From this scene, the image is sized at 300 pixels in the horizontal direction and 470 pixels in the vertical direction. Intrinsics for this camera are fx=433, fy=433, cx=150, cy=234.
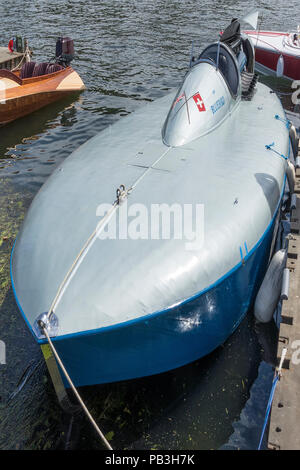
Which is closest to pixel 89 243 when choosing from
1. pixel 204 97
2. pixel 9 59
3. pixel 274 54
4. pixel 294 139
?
pixel 204 97

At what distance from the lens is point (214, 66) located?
781cm

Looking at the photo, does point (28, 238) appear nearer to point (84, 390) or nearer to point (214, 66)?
point (84, 390)

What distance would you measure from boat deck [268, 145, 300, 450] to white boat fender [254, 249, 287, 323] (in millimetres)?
150

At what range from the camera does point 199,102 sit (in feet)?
23.3

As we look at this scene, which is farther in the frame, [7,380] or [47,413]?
[7,380]

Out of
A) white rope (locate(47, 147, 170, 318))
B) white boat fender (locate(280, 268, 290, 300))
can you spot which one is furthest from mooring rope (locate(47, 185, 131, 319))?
white boat fender (locate(280, 268, 290, 300))

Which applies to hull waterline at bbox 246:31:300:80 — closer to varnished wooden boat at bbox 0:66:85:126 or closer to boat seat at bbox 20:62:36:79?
varnished wooden boat at bbox 0:66:85:126

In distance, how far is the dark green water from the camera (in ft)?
16.6

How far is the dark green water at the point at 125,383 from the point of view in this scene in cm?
506

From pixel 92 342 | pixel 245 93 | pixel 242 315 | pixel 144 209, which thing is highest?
pixel 245 93

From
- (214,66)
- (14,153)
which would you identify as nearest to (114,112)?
(14,153)

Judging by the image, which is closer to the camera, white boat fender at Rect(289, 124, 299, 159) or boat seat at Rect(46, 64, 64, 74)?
white boat fender at Rect(289, 124, 299, 159)

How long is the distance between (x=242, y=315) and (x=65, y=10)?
915 inches

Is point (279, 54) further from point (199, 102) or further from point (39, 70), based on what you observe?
point (199, 102)
